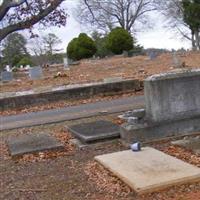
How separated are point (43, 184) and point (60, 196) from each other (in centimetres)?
60

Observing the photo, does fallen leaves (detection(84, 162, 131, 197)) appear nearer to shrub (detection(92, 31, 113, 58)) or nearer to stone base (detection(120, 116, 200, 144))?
stone base (detection(120, 116, 200, 144))

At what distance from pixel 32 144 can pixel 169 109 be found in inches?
87.8

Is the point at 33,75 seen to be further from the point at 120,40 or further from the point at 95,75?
the point at 120,40

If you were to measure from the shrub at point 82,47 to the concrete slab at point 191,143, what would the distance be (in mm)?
43389

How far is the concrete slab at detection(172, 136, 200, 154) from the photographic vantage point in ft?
20.8

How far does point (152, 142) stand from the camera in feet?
23.4

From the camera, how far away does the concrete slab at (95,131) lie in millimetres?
7570

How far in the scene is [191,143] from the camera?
263 inches

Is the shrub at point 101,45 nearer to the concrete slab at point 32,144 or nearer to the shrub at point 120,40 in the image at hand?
the shrub at point 120,40

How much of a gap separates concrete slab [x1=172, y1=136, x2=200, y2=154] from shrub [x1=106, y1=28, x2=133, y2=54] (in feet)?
138

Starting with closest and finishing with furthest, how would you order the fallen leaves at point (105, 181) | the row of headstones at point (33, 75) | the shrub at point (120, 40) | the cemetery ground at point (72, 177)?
the cemetery ground at point (72, 177) < the fallen leaves at point (105, 181) < the row of headstones at point (33, 75) < the shrub at point (120, 40)

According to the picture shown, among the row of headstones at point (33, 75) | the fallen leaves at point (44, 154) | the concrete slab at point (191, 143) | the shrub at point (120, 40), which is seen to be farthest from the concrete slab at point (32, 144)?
the shrub at point (120, 40)

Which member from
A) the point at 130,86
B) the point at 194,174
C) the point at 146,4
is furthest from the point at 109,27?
the point at 194,174

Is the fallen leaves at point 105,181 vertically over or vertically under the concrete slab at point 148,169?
under
